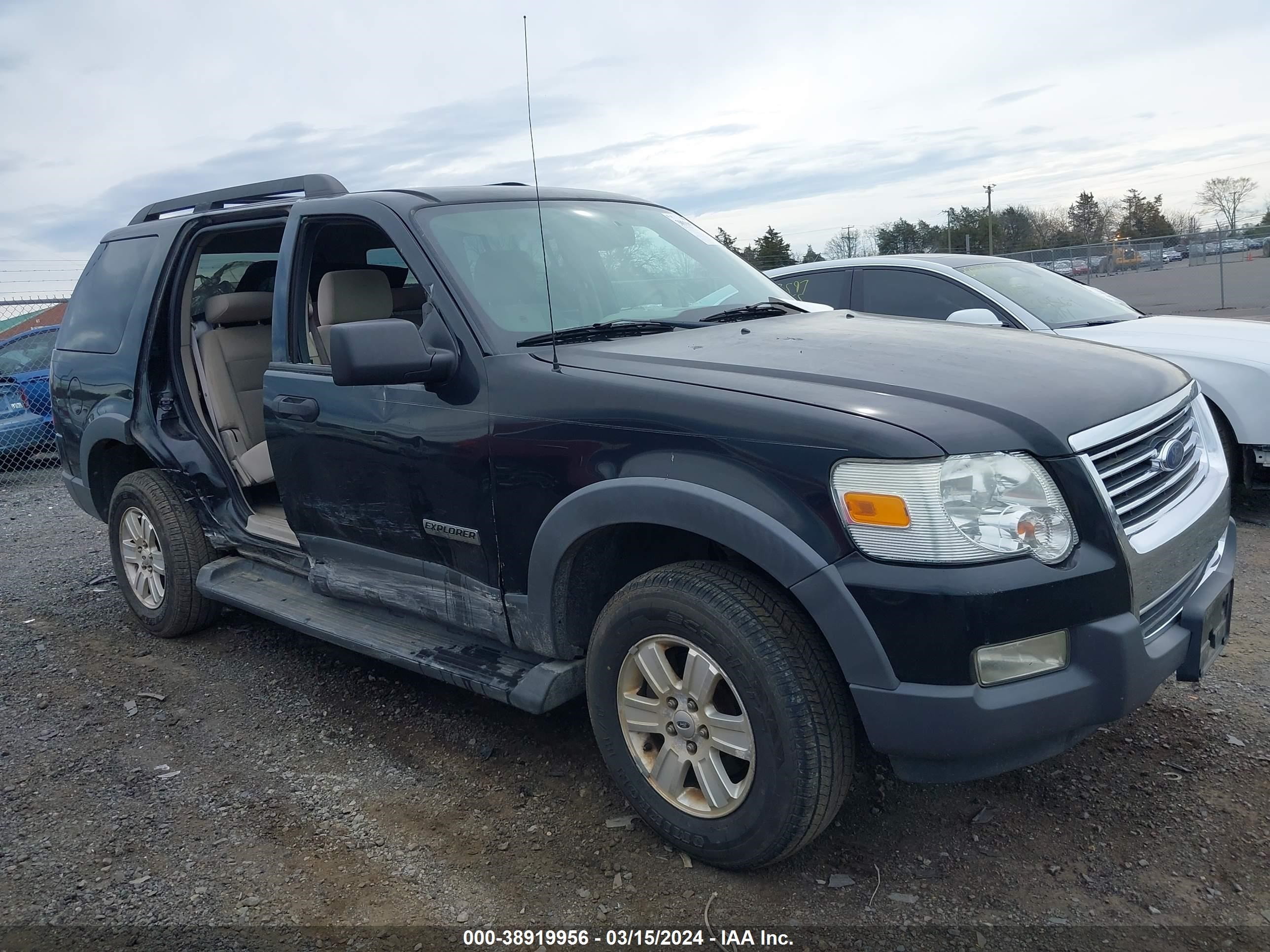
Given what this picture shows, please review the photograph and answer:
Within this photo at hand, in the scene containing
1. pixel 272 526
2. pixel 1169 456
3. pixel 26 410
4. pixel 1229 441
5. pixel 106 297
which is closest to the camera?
pixel 1169 456

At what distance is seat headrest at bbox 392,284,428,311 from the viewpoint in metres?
4.46

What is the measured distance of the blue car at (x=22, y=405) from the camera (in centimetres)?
1073

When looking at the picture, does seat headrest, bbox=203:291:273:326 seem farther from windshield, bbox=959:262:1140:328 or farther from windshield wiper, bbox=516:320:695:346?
windshield, bbox=959:262:1140:328

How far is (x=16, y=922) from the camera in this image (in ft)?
9.37

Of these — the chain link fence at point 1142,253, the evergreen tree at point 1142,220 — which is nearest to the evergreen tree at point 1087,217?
the evergreen tree at point 1142,220

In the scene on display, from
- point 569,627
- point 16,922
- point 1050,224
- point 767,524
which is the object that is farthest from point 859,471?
point 1050,224

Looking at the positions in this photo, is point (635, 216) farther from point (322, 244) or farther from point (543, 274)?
point (322, 244)

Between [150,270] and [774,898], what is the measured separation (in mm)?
4116

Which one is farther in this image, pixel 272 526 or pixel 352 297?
pixel 272 526

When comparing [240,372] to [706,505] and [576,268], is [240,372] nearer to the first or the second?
[576,268]

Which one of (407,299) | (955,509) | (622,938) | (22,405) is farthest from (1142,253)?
(622,938)

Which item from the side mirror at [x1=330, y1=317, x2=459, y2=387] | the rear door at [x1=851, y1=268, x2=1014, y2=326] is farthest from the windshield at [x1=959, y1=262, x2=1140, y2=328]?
the side mirror at [x1=330, y1=317, x2=459, y2=387]

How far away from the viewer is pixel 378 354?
3.06 m

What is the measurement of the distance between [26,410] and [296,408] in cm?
870
